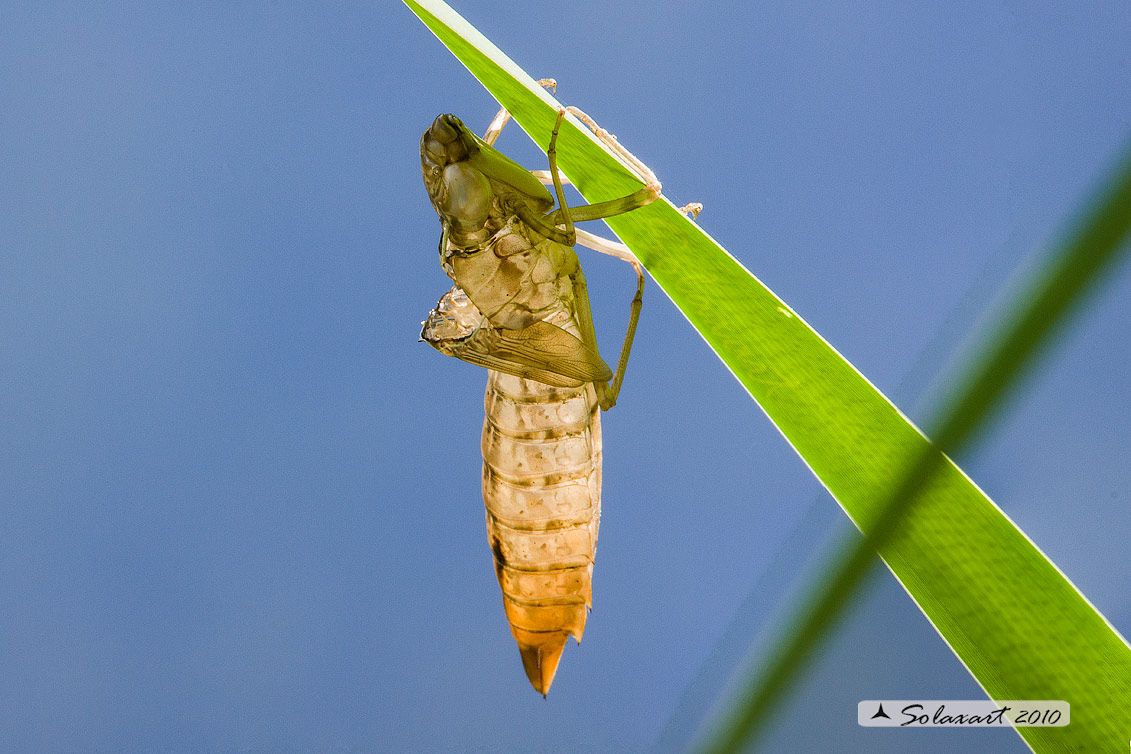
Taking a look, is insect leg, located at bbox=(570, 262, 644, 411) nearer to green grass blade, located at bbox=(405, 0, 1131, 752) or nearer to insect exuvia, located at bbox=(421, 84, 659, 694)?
insect exuvia, located at bbox=(421, 84, 659, 694)

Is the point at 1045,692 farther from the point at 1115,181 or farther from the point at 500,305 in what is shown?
the point at 500,305

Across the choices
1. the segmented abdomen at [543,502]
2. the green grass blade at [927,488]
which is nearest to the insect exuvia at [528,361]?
the segmented abdomen at [543,502]

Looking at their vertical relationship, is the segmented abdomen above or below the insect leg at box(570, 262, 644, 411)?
below

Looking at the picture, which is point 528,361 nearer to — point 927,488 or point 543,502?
point 543,502

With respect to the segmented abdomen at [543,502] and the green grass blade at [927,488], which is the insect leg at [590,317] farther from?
the green grass blade at [927,488]

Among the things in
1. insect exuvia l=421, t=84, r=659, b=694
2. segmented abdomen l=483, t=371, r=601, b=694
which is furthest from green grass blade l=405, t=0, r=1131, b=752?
segmented abdomen l=483, t=371, r=601, b=694

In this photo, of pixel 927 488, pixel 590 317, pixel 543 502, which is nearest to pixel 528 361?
pixel 590 317

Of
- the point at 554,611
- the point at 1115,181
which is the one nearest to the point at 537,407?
the point at 554,611
